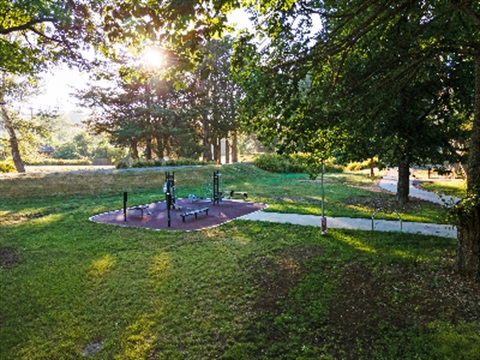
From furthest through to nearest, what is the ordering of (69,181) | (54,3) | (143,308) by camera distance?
(69,181), (54,3), (143,308)

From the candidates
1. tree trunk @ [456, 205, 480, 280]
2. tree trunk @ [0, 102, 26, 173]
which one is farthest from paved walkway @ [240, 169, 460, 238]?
tree trunk @ [0, 102, 26, 173]

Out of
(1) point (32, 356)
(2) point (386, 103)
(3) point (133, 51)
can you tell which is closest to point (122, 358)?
(1) point (32, 356)

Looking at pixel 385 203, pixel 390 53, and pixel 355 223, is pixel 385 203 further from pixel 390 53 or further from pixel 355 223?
pixel 390 53

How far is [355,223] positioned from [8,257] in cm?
844

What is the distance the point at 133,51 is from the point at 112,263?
3.93m

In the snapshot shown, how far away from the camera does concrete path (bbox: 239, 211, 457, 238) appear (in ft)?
26.4

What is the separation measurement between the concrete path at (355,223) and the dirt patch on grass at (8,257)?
590 cm

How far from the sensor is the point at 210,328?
4129mm

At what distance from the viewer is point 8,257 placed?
694 cm

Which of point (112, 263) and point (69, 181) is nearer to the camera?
point (112, 263)

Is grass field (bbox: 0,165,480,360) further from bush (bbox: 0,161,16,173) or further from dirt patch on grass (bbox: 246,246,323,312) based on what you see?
bush (bbox: 0,161,16,173)

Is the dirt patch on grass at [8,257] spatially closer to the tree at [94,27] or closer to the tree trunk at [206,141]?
the tree at [94,27]

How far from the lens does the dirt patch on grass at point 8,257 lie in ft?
21.5

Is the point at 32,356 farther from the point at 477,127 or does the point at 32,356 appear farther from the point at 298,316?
the point at 477,127
